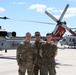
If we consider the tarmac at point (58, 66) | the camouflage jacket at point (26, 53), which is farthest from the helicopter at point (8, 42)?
the camouflage jacket at point (26, 53)

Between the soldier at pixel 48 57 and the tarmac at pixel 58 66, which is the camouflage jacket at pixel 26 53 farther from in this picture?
the tarmac at pixel 58 66

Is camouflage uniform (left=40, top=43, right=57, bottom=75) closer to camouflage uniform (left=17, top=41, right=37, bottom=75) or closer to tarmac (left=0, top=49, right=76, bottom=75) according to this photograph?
camouflage uniform (left=17, top=41, right=37, bottom=75)

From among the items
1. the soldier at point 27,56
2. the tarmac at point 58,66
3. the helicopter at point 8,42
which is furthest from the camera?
the helicopter at point 8,42

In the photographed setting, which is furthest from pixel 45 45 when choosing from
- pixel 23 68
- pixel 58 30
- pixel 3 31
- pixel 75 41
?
pixel 75 41

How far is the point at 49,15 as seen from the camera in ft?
Result: 137

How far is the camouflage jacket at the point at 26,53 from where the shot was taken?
7531mm

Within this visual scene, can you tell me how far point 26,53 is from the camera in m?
7.55

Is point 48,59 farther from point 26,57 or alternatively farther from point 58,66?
point 58,66

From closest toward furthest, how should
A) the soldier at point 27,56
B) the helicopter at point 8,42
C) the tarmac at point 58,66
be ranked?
the soldier at point 27,56 < the tarmac at point 58,66 < the helicopter at point 8,42

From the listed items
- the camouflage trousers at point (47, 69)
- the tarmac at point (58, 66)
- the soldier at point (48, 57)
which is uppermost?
the soldier at point (48, 57)

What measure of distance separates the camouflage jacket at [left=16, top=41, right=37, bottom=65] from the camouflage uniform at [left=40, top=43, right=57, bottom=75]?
26 cm

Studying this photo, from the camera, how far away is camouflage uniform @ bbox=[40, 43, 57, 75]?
758 centimetres

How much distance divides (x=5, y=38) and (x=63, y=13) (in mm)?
13771

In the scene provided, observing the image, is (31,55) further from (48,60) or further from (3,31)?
(3,31)
